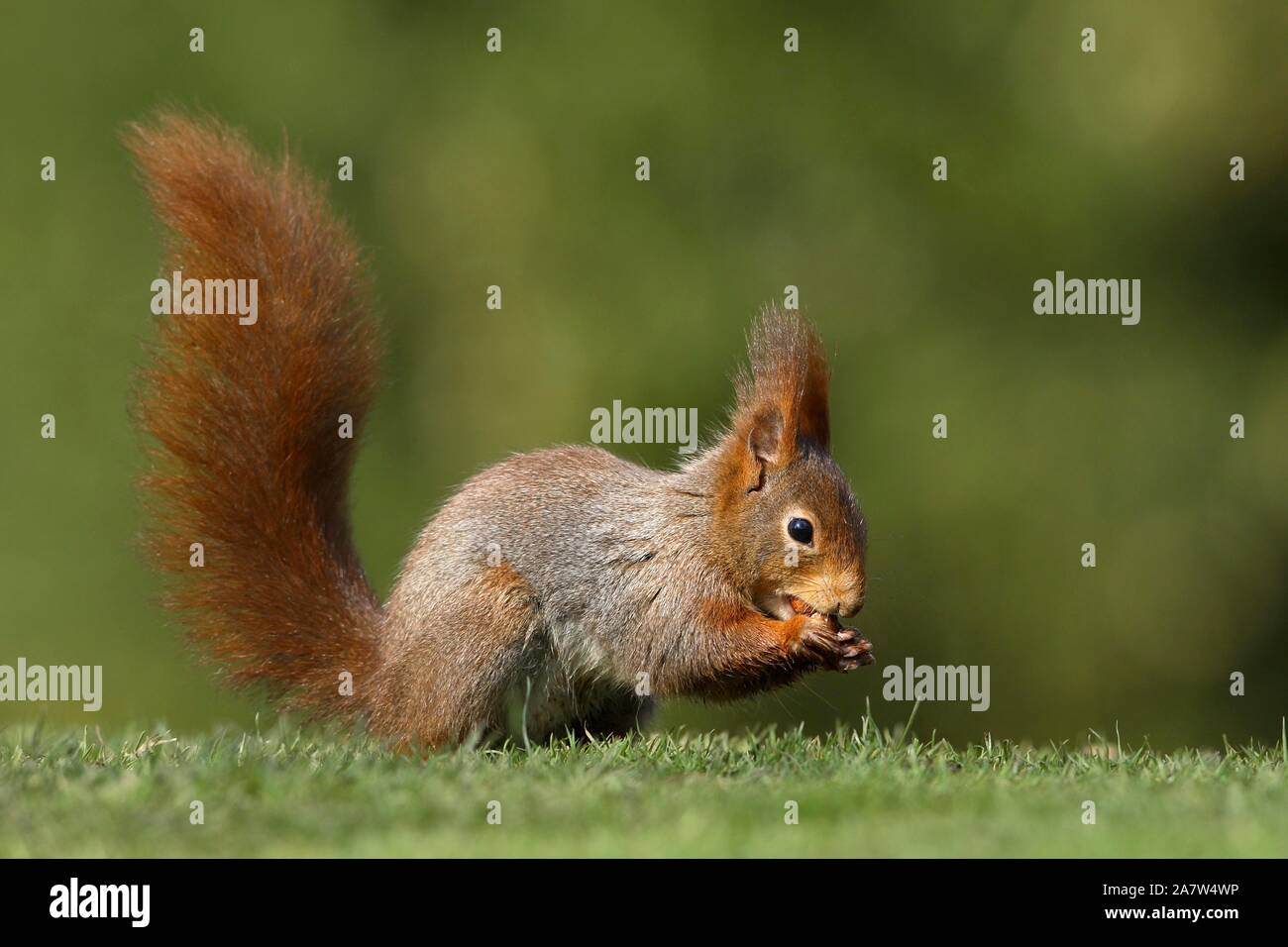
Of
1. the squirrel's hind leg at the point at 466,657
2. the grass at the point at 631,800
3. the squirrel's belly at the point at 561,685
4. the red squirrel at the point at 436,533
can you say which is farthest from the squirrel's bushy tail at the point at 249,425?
the squirrel's belly at the point at 561,685

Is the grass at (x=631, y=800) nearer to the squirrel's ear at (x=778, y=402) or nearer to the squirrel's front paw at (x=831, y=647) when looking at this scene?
the squirrel's front paw at (x=831, y=647)

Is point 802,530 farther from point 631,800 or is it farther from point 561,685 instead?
point 631,800

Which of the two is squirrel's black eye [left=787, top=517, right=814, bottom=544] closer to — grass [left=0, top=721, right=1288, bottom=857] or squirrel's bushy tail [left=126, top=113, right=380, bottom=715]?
grass [left=0, top=721, right=1288, bottom=857]

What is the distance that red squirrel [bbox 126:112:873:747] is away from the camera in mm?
5480

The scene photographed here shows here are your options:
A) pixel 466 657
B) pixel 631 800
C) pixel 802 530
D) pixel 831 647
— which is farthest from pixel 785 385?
pixel 631 800

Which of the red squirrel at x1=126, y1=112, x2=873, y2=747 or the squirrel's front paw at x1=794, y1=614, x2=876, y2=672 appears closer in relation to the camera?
the squirrel's front paw at x1=794, y1=614, x2=876, y2=672

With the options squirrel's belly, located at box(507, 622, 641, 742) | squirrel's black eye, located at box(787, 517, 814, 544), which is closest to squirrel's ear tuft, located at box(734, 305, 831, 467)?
squirrel's black eye, located at box(787, 517, 814, 544)

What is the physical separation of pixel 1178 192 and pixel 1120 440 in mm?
1785

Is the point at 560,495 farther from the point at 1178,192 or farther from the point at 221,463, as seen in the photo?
the point at 1178,192

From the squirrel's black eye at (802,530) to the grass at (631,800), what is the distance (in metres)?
0.66

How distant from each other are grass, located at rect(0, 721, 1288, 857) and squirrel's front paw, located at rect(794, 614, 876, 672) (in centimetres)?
28

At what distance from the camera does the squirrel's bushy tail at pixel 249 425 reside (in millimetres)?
5883

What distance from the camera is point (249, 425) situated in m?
5.96

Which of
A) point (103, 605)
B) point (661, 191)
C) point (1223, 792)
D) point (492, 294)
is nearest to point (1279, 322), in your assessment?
point (661, 191)
